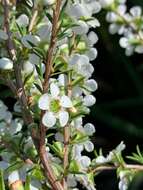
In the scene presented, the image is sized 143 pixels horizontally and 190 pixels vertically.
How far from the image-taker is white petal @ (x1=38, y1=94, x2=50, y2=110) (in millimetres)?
665

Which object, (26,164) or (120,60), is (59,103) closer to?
(26,164)

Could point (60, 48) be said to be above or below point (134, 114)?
above

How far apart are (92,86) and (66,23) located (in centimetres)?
9

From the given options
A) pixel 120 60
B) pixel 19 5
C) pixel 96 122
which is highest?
pixel 19 5

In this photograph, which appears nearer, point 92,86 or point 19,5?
point 92,86

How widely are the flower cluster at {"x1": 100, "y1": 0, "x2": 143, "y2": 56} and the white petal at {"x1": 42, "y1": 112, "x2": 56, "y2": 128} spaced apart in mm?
457

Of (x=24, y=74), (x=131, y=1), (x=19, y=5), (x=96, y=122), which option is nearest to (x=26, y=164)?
(x=24, y=74)

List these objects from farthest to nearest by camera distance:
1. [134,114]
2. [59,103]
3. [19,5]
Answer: [134,114] < [19,5] < [59,103]

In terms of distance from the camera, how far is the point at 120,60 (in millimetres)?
1869

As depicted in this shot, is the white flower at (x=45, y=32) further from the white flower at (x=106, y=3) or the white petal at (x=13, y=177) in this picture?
the white flower at (x=106, y=3)

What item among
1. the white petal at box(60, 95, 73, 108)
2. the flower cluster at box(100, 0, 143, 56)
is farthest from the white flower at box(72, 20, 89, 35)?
the flower cluster at box(100, 0, 143, 56)

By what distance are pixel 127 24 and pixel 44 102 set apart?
19.2 inches

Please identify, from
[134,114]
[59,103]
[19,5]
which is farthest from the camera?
[134,114]

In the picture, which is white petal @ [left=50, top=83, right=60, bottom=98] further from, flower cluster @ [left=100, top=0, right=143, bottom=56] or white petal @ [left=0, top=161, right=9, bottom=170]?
flower cluster @ [left=100, top=0, right=143, bottom=56]
